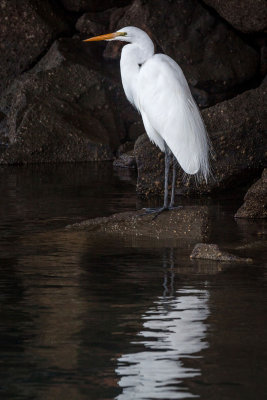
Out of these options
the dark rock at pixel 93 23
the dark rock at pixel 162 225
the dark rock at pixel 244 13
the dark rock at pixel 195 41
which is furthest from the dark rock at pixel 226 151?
the dark rock at pixel 93 23

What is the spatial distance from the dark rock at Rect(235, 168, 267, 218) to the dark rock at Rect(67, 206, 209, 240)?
79cm

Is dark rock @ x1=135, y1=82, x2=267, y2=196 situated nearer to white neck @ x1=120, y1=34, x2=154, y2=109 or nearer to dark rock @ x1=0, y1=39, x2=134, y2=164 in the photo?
white neck @ x1=120, y1=34, x2=154, y2=109

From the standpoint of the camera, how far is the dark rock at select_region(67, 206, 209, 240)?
636 centimetres

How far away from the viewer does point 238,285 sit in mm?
4875

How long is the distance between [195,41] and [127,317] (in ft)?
31.7

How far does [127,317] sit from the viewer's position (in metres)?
4.21

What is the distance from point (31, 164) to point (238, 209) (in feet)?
14.9

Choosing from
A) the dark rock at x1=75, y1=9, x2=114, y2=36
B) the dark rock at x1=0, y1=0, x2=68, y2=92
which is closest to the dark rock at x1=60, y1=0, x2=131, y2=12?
the dark rock at x1=75, y1=9, x2=114, y2=36

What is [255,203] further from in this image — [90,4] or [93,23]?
[90,4]

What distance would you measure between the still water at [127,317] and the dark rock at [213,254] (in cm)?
8

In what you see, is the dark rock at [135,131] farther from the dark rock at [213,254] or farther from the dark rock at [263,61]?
the dark rock at [213,254]

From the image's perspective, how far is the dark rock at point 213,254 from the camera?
18.2 feet

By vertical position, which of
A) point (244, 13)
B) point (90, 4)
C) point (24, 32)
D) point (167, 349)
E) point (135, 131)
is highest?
point (90, 4)

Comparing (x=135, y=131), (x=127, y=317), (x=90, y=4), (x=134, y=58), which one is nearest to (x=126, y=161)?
(x=135, y=131)
